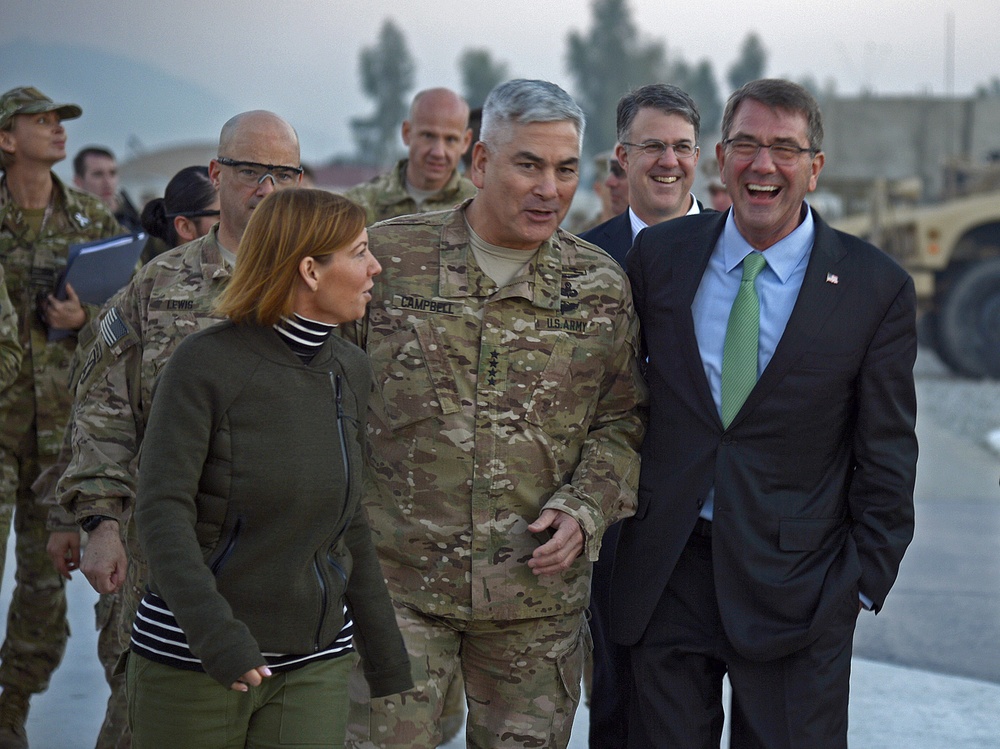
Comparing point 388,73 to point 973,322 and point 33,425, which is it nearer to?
point 973,322

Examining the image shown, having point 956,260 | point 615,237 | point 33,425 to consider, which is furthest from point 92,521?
point 956,260

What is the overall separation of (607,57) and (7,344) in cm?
9482

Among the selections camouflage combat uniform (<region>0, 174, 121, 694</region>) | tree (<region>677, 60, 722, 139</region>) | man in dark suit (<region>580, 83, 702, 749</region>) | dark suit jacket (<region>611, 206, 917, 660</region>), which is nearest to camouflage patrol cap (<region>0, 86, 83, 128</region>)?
camouflage combat uniform (<region>0, 174, 121, 694</region>)

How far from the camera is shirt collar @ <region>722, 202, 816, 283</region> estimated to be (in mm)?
3217

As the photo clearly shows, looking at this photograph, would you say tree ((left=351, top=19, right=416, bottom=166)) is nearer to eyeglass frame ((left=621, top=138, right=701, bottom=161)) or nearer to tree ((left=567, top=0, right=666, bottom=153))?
tree ((left=567, top=0, right=666, bottom=153))

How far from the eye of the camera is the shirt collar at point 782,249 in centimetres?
322

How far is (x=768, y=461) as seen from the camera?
3.10 m

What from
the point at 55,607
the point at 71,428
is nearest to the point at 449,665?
the point at 71,428

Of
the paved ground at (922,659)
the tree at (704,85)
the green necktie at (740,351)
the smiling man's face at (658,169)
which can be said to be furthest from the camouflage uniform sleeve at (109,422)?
the tree at (704,85)

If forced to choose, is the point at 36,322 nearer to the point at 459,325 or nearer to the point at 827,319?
the point at 459,325

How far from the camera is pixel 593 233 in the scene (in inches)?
173

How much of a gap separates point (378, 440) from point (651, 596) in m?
0.76

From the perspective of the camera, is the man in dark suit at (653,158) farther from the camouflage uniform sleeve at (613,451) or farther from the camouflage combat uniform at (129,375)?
the camouflage combat uniform at (129,375)

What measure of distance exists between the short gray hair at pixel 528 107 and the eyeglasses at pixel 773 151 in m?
0.38
